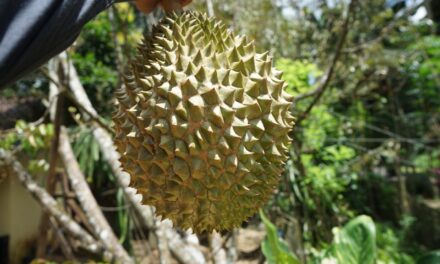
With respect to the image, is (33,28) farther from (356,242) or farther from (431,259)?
(431,259)

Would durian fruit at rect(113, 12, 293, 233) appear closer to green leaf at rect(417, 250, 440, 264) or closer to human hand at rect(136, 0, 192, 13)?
human hand at rect(136, 0, 192, 13)

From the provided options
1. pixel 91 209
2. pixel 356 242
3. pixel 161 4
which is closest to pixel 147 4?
pixel 161 4

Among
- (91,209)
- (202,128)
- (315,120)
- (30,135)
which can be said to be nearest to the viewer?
(202,128)

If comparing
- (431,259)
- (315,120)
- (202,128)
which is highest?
(202,128)

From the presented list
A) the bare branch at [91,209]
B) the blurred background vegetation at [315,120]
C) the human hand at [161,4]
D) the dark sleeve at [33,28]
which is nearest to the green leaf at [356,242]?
the blurred background vegetation at [315,120]

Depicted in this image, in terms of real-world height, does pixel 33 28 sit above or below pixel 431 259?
above

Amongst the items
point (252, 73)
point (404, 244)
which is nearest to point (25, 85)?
point (252, 73)

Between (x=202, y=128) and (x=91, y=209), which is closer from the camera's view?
(x=202, y=128)
